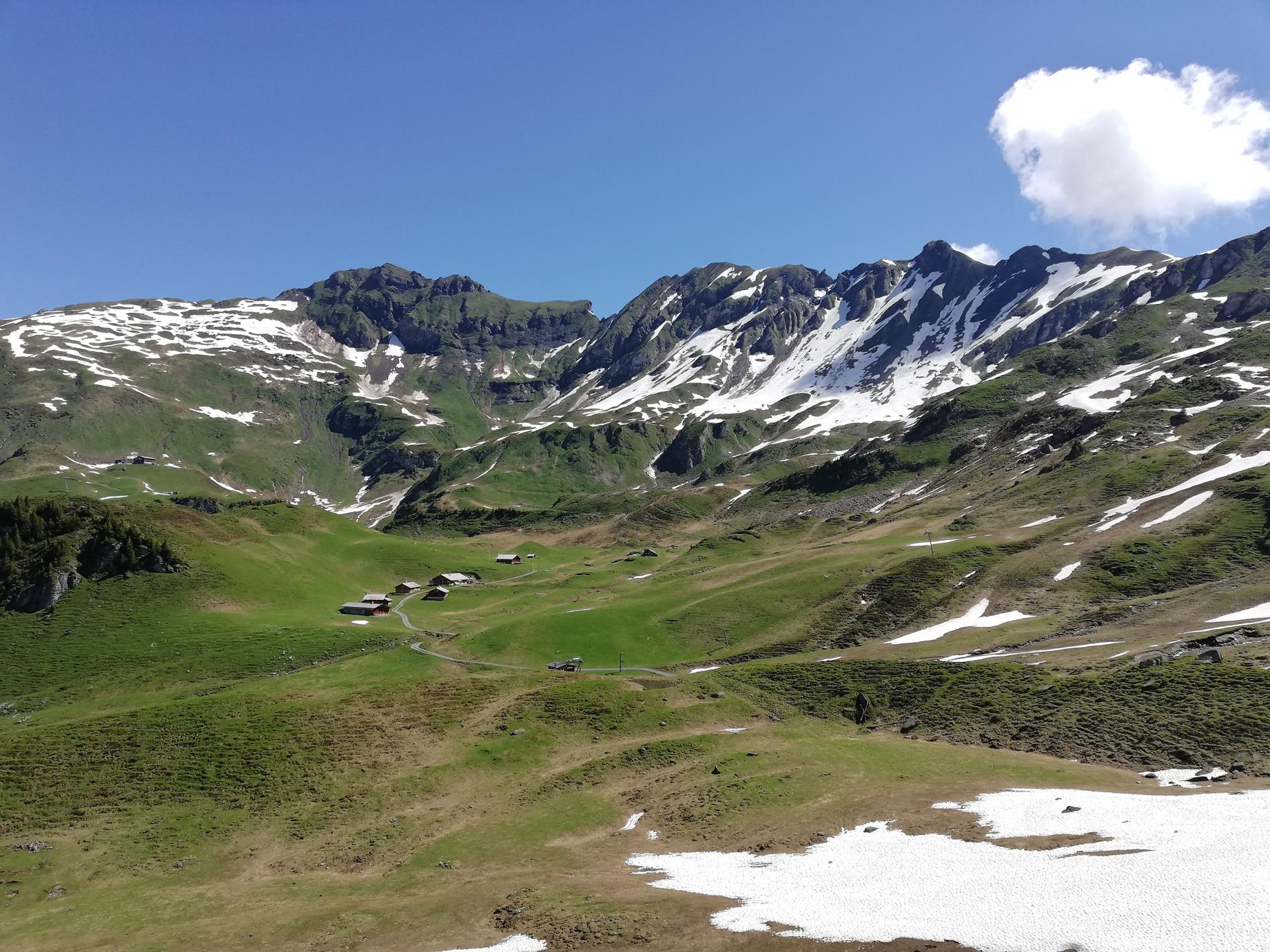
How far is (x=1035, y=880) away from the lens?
23859 mm

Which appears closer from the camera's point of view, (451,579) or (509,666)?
(509,666)

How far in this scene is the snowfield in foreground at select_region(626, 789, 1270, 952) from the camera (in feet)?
63.8

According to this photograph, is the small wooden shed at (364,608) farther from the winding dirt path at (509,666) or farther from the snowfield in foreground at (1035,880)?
the snowfield in foreground at (1035,880)

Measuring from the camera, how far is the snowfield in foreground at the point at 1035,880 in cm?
1944

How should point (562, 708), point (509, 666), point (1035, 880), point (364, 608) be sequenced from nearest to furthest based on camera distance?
point (1035, 880) < point (562, 708) < point (509, 666) < point (364, 608)

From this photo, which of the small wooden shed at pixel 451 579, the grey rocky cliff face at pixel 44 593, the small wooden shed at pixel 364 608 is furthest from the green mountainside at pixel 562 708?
the small wooden shed at pixel 451 579

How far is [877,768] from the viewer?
4438 centimetres

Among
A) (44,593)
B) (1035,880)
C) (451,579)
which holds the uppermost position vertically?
(44,593)

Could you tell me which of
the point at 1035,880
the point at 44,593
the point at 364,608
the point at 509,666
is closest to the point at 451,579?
the point at 364,608

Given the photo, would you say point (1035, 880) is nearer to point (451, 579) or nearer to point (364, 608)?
point (364, 608)

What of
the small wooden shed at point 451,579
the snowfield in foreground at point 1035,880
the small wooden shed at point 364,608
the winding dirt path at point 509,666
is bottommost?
the winding dirt path at point 509,666

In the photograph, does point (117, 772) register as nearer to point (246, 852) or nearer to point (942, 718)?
point (246, 852)

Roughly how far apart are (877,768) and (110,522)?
10917 centimetres

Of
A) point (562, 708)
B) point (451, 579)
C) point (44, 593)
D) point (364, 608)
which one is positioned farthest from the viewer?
point (451, 579)
